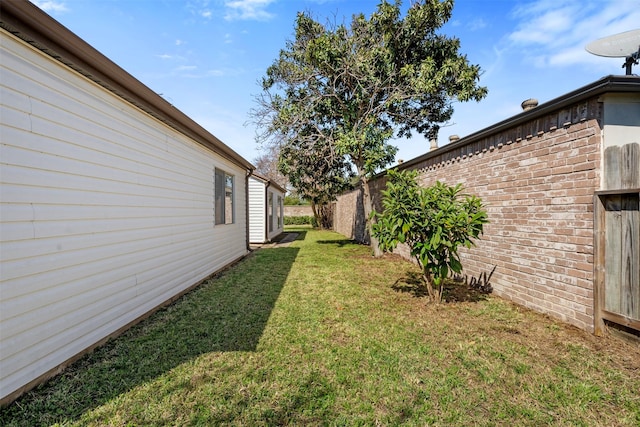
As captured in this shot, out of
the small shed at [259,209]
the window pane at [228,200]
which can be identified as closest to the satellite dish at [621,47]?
the window pane at [228,200]

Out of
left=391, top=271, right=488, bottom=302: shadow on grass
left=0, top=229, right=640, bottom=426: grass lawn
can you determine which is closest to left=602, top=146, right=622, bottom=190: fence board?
left=0, top=229, right=640, bottom=426: grass lawn

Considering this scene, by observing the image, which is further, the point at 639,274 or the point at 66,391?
the point at 639,274

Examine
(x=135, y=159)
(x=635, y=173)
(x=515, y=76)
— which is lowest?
(x=635, y=173)

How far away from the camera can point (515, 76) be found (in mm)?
7738

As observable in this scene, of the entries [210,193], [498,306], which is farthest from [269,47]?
[498,306]

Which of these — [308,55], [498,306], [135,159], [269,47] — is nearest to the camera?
[135,159]

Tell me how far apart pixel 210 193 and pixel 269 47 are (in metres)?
6.37

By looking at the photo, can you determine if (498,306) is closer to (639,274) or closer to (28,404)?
(639,274)

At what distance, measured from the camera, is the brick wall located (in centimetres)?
323

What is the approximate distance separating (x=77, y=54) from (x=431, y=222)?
4139 mm

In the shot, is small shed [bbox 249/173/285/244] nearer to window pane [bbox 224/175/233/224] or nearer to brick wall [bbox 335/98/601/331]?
window pane [bbox 224/175/233/224]

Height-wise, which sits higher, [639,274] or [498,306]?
[639,274]

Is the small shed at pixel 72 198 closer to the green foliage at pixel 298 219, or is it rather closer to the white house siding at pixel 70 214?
the white house siding at pixel 70 214

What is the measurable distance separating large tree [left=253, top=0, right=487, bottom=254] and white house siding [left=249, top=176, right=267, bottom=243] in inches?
102
